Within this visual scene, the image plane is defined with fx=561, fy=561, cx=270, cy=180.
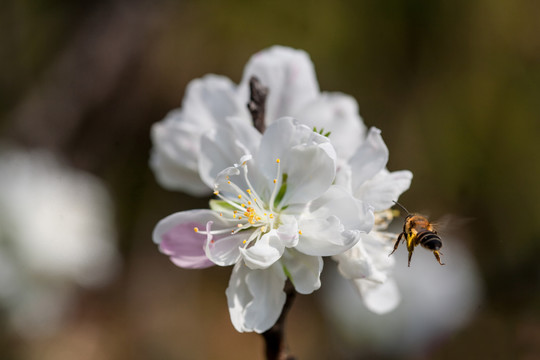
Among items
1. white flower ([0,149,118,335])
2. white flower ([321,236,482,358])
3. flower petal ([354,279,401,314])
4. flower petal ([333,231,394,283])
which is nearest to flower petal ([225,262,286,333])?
flower petal ([333,231,394,283])

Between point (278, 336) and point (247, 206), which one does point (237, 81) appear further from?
point (278, 336)

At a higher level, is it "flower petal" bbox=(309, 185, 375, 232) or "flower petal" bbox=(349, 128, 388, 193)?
"flower petal" bbox=(349, 128, 388, 193)

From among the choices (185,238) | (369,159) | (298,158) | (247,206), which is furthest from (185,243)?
(369,159)

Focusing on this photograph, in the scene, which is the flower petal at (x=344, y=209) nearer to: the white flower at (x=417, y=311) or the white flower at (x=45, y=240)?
the white flower at (x=417, y=311)

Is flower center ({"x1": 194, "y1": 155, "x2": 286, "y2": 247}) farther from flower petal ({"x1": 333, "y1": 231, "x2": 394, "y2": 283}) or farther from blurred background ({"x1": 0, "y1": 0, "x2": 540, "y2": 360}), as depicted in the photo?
blurred background ({"x1": 0, "y1": 0, "x2": 540, "y2": 360})

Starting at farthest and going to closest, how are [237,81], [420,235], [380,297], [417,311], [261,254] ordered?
[237,81]
[417,311]
[380,297]
[420,235]
[261,254]

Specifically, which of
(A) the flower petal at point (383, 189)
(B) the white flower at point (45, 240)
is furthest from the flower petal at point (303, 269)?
(B) the white flower at point (45, 240)
